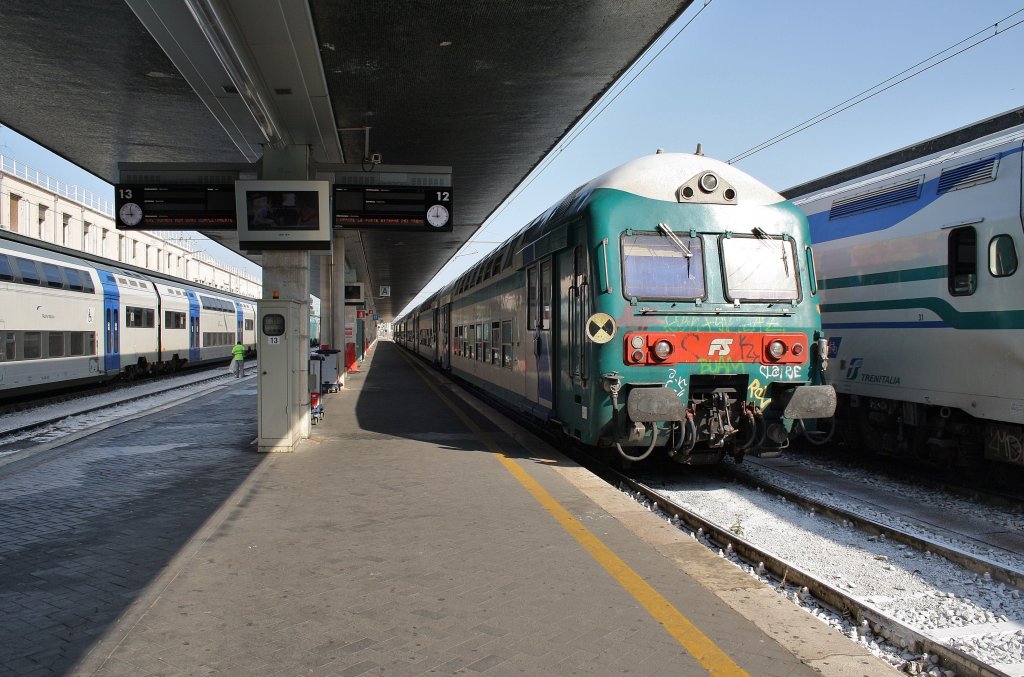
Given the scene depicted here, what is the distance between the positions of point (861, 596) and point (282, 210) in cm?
797

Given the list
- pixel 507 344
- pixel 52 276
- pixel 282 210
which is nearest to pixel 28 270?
pixel 52 276

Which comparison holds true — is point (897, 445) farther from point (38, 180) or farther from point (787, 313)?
point (38, 180)

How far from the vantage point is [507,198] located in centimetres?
1869

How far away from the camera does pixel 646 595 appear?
4113 millimetres

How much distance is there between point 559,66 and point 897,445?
6547 millimetres

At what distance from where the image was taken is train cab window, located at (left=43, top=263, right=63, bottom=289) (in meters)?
15.6

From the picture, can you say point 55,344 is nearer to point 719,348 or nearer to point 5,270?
point 5,270

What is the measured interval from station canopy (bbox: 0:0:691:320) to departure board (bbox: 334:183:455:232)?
0.52 m

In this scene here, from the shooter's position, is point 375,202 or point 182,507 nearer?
point 182,507

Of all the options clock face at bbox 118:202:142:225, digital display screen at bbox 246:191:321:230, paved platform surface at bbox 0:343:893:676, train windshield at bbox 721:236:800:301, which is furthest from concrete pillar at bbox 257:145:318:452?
train windshield at bbox 721:236:800:301

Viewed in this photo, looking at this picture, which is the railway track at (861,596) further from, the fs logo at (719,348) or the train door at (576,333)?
the fs logo at (719,348)

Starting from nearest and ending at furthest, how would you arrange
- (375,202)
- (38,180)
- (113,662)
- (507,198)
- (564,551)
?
(113,662)
(564,551)
(375,202)
(507,198)
(38,180)

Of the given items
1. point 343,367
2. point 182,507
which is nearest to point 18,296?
point 343,367

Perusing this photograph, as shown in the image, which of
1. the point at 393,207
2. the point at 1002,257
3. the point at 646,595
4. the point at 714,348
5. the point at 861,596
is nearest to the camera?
the point at 646,595
